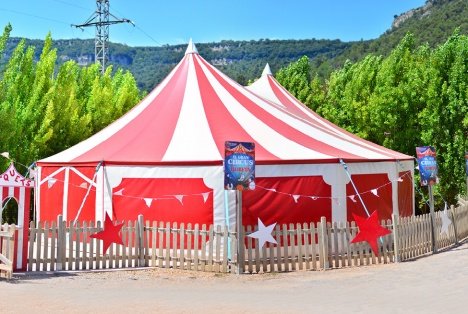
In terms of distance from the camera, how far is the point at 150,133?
12.8 m

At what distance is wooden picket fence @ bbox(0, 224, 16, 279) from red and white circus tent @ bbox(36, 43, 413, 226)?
3.10 meters

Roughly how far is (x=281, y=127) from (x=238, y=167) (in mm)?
3792

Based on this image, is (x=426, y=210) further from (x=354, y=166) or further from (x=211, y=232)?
(x=211, y=232)

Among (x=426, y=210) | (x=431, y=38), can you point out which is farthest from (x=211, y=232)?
(x=431, y=38)

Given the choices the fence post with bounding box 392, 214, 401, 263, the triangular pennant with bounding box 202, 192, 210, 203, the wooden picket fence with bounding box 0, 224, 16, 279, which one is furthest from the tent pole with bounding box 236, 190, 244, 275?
the wooden picket fence with bounding box 0, 224, 16, 279

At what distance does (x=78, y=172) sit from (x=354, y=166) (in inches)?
239

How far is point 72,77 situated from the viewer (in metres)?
20.2

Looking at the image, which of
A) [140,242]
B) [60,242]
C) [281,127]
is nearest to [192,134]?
[281,127]

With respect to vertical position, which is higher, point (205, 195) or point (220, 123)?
point (220, 123)

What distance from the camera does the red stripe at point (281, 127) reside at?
12406 mm

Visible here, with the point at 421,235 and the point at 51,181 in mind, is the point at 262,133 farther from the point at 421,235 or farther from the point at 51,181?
the point at 51,181

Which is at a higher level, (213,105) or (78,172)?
(213,105)

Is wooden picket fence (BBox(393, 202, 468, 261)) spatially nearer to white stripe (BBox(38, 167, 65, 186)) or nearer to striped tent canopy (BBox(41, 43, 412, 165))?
striped tent canopy (BBox(41, 43, 412, 165))

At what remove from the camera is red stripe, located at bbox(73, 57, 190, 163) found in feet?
39.2
